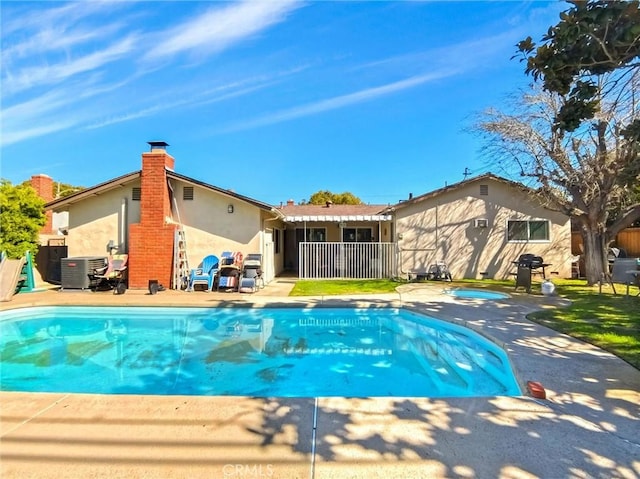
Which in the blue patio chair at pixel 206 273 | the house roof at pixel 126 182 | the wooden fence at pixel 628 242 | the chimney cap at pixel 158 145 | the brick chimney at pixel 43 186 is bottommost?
the blue patio chair at pixel 206 273

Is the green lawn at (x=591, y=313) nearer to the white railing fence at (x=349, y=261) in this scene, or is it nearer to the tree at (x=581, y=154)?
the tree at (x=581, y=154)

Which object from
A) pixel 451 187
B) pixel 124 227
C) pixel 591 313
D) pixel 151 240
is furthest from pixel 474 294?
pixel 124 227

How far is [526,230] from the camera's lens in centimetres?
1697

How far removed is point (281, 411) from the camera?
360cm

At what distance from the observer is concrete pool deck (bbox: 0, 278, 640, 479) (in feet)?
8.95

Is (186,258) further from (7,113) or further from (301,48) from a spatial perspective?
(301,48)

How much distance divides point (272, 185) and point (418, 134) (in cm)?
2215

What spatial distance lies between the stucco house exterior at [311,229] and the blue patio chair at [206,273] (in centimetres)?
73

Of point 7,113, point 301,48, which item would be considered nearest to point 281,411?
point 7,113

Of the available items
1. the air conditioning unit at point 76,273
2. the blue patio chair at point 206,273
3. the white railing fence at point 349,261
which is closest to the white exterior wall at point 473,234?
the white railing fence at point 349,261

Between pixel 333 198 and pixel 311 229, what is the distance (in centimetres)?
2526

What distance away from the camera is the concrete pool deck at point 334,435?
8.95 feet

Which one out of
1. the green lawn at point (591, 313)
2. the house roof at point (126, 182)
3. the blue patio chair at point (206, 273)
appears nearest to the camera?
the green lawn at point (591, 313)

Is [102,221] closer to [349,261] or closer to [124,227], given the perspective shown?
[124,227]
